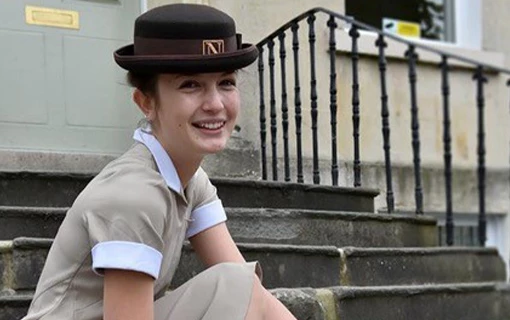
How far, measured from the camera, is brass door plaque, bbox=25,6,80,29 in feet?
16.9

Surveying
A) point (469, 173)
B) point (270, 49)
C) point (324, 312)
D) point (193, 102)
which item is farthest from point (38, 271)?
point (469, 173)

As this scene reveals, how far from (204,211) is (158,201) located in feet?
1.52

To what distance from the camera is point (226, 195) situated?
4.38 metres

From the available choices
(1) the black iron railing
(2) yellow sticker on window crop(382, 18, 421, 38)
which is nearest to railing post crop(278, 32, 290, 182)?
(1) the black iron railing

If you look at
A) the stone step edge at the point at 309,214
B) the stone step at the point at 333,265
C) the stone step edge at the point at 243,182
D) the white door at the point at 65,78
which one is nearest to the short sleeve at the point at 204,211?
the stone step at the point at 333,265

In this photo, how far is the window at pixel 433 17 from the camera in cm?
712

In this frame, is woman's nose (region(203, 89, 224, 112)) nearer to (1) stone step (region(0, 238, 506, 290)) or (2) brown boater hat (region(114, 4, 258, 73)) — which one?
(2) brown boater hat (region(114, 4, 258, 73))

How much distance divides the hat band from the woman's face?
0.18 feet

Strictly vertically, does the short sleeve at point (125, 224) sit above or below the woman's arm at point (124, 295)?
above

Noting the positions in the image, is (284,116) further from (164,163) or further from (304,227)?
(164,163)

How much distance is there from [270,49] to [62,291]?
325 centimetres

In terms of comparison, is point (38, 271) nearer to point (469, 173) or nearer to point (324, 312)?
point (324, 312)

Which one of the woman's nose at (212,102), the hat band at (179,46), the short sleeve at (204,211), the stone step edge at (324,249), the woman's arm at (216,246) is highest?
the hat band at (179,46)

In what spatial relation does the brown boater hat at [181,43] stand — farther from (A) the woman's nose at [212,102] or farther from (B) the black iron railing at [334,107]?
(B) the black iron railing at [334,107]
